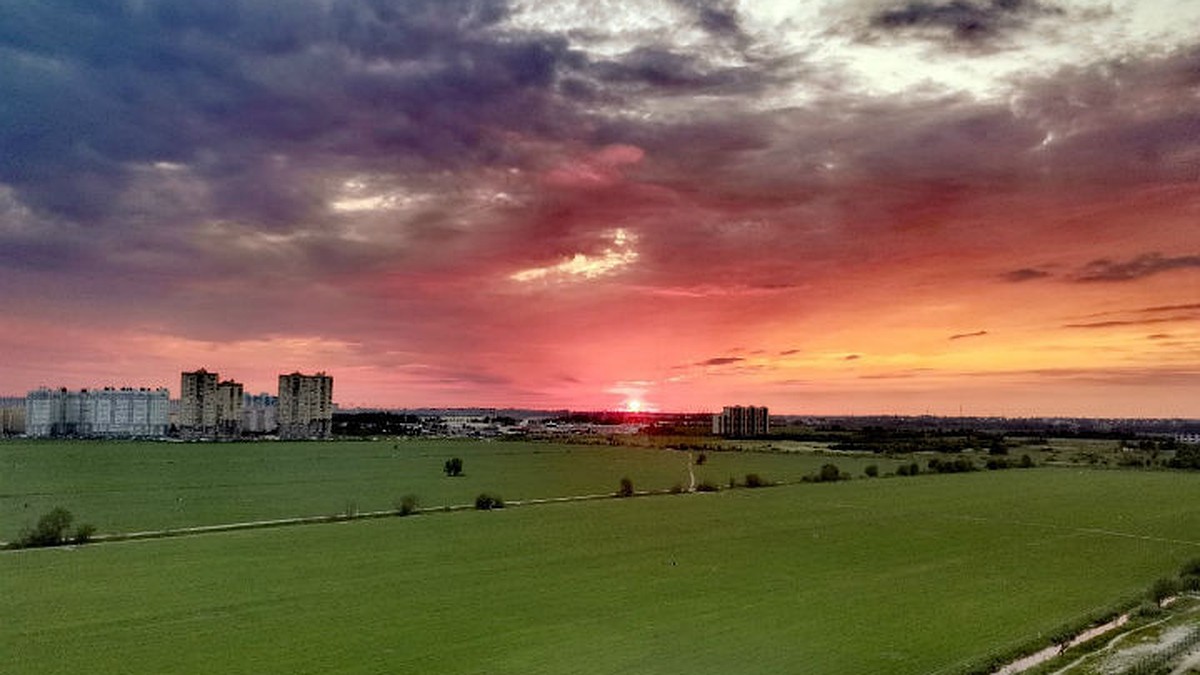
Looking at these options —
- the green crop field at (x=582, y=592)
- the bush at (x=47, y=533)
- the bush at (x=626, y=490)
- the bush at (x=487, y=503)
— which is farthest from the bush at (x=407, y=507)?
the bush at (x=47, y=533)

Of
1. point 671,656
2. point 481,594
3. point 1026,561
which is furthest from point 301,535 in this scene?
point 1026,561

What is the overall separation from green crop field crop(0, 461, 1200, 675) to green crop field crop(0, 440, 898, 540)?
1908 cm

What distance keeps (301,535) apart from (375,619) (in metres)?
33.7

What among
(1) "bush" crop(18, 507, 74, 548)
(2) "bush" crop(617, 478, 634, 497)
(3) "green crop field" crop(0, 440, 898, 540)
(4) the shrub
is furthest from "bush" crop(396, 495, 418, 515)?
(4) the shrub

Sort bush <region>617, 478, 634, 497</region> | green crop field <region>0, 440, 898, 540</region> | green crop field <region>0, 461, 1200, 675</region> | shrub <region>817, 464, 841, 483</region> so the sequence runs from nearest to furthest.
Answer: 1. green crop field <region>0, 461, 1200, 675</region>
2. green crop field <region>0, 440, 898, 540</region>
3. bush <region>617, 478, 634, 497</region>
4. shrub <region>817, 464, 841, 483</region>

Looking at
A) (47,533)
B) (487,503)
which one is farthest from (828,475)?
(47,533)

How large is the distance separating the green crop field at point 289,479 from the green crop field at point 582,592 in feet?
62.6

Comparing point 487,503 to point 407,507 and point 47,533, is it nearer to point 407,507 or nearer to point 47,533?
point 407,507

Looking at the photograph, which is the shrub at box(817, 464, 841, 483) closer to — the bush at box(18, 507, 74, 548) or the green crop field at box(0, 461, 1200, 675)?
the green crop field at box(0, 461, 1200, 675)

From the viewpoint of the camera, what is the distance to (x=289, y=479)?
5172 inches

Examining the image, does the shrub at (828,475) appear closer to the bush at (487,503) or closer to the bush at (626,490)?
the bush at (626,490)

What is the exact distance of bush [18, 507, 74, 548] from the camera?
230 ft

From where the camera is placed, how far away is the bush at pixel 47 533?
7019 cm

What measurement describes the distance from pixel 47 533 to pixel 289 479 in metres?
60.8
